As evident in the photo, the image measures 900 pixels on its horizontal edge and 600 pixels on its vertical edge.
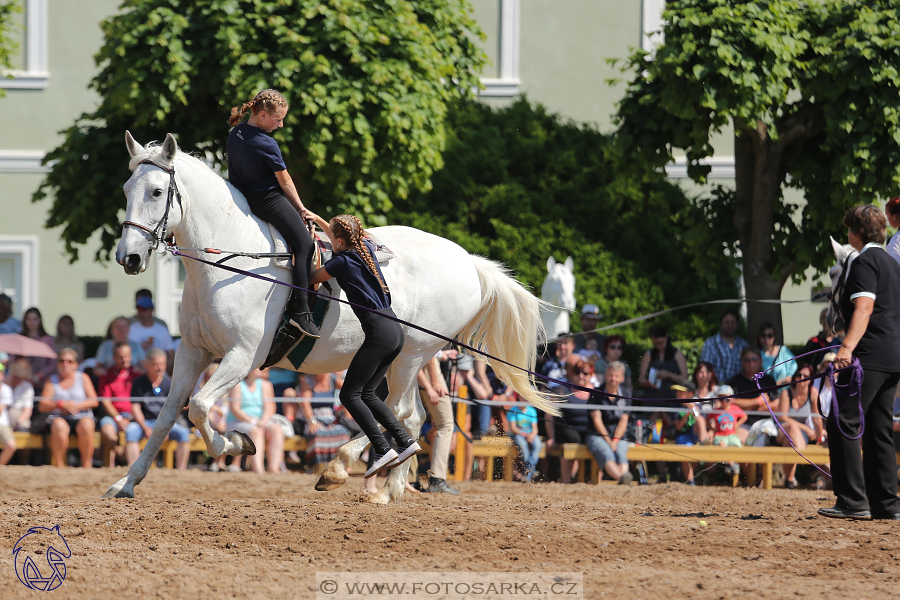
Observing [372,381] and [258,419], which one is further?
[258,419]

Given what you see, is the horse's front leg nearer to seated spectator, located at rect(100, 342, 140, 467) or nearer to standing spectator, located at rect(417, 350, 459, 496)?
standing spectator, located at rect(417, 350, 459, 496)

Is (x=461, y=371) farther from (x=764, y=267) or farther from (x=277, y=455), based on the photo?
(x=764, y=267)

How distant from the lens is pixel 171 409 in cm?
638

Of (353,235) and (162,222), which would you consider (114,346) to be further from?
(353,235)

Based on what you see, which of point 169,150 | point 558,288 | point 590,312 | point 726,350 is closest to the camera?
point 169,150

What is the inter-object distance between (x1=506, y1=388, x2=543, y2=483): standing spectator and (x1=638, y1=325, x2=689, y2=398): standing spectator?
147 centimetres

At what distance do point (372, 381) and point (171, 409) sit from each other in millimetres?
1302

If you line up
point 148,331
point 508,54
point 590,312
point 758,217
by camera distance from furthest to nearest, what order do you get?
point 508,54 → point 758,217 → point 590,312 → point 148,331

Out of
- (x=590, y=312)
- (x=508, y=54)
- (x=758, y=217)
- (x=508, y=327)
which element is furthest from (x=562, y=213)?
(x=508, y=327)

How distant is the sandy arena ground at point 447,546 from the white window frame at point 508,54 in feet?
38.9

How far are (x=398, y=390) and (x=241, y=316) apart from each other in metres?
1.40

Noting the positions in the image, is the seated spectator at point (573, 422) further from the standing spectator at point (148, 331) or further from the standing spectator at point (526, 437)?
the standing spectator at point (148, 331)

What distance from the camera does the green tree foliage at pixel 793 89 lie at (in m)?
10.8

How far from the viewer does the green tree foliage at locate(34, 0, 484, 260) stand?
34.5ft
